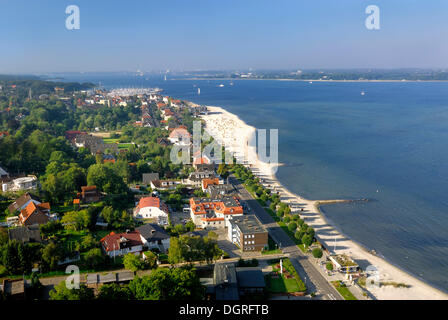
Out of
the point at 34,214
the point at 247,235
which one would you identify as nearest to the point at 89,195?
the point at 34,214

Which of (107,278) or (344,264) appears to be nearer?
(107,278)

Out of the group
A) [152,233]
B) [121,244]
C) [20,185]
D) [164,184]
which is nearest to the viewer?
[121,244]

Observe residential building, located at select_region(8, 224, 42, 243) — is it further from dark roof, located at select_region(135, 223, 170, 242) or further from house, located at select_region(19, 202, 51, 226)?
dark roof, located at select_region(135, 223, 170, 242)

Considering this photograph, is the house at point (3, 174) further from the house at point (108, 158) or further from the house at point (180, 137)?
the house at point (180, 137)

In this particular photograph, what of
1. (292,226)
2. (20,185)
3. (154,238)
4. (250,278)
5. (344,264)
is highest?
(20,185)

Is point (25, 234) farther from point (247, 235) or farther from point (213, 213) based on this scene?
point (247, 235)
